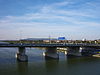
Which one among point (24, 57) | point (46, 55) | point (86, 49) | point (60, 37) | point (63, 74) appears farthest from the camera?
point (60, 37)

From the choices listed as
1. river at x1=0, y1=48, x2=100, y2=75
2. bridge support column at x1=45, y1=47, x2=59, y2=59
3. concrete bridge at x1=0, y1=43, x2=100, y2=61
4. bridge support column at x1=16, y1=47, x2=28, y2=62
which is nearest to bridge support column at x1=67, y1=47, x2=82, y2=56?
concrete bridge at x1=0, y1=43, x2=100, y2=61

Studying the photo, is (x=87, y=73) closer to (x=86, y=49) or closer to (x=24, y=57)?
(x=24, y=57)

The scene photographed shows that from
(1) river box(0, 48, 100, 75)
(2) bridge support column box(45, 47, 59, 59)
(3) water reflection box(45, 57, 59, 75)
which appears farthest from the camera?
(2) bridge support column box(45, 47, 59, 59)

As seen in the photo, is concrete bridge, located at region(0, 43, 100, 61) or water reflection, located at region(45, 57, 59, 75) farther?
concrete bridge, located at region(0, 43, 100, 61)

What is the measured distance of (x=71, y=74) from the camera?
29.8 meters

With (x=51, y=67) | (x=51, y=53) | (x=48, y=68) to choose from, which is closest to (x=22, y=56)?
(x=51, y=53)

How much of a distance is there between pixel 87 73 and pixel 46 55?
1154 inches

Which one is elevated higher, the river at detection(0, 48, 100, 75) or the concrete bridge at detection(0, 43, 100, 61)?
the concrete bridge at detection(0, 43, 100, 61)

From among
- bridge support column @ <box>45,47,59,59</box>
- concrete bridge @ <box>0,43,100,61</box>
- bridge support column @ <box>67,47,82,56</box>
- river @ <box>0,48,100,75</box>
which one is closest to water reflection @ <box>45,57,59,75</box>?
river @ <box>0,48,100,75</box>

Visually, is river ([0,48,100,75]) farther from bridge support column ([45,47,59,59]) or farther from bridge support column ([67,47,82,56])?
bridge support column ([67,47,82,56])

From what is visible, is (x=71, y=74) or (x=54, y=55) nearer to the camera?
(x=71, y=74)

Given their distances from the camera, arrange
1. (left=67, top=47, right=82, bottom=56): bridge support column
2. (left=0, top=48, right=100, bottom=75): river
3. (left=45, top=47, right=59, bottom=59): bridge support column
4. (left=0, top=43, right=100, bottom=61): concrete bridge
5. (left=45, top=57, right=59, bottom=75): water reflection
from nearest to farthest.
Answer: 1. (left=0, top=48, right=100, bottom=75): river
2. (left=45, top=57, right=59, bottom=75): water reflection
3. (left=0, top=43, right=100, bottom=61): concrete bridge
4. (left=45, top=47, right=59, bottom=59): bridge support column
5. (left=67, top=47, right=82, bottom=56): bridge support column

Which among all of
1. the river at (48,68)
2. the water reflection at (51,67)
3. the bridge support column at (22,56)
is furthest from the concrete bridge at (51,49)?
the water reflection at (51,67)

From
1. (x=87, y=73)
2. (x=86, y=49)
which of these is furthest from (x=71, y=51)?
(x=87, y=73)
